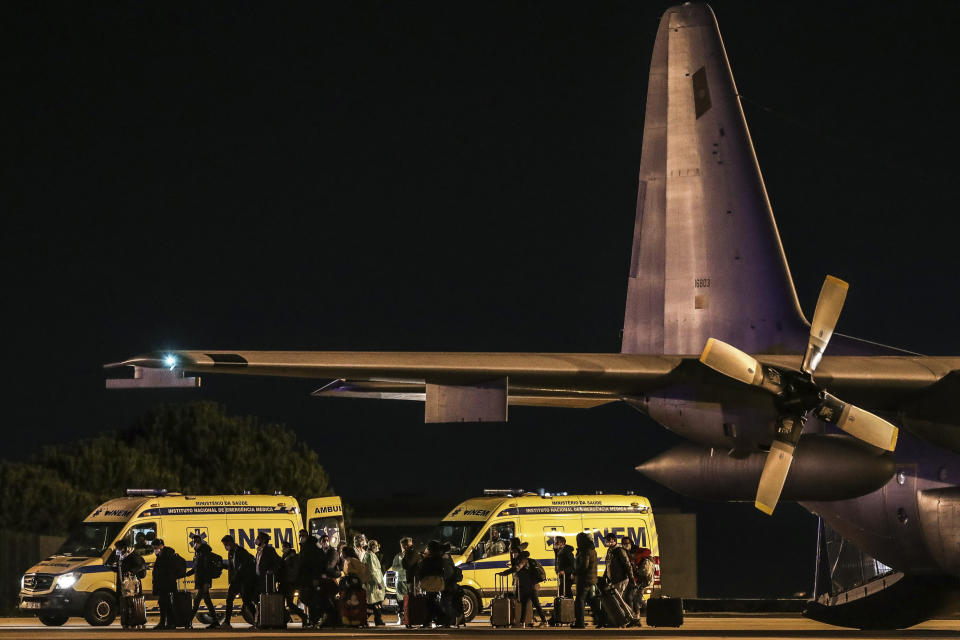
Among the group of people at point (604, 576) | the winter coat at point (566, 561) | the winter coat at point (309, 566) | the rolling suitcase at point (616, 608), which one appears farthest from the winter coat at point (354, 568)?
the rolling suitcase at point (616, 608)

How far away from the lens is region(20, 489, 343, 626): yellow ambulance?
25047 millimetres

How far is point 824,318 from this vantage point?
17.6 metres

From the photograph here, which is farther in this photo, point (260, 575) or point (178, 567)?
point (260, 575)

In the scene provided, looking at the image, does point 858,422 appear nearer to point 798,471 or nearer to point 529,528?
point 798,471

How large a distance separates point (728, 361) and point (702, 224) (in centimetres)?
359

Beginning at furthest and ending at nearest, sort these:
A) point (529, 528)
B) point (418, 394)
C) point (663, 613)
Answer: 1. point (529, 528)
2. point (663, 613)
3. point (418, 394)

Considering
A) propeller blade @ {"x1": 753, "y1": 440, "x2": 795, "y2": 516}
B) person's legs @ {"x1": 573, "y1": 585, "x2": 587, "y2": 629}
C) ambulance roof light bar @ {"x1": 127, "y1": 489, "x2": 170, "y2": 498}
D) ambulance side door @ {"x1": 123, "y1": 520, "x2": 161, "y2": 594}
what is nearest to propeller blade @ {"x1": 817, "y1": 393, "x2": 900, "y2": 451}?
propeller blade @ {"x1": 753, "y1": 440, "x2": 795, "y2": 516}

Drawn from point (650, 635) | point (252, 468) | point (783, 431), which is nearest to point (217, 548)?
point (650, 635)

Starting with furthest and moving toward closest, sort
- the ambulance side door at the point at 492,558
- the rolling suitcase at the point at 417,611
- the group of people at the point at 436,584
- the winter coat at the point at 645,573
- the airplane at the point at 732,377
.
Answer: the ambulance side door at the point at 492,558, the winter coat at the point at 645,573, the rolling suitcase at the point at 417,611, the group of people at the point at 436,584, the airplane at the point at 732,377

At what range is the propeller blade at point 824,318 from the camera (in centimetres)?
1753

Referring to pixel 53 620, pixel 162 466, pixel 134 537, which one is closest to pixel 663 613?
pixel 134 537

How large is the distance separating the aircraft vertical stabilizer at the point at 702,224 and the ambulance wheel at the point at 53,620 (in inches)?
419

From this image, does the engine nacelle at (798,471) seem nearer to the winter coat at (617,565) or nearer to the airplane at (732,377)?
the airplane at (732,377)

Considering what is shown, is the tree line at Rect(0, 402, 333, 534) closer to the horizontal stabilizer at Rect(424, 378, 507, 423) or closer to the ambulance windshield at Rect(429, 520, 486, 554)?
the ambulance windshield at Rect(429, 520, 486, 554)
